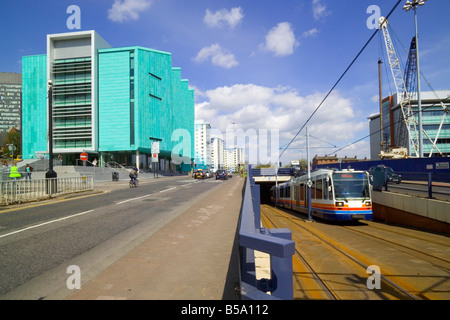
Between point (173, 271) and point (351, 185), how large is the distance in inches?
480

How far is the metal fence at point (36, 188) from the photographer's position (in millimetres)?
12695

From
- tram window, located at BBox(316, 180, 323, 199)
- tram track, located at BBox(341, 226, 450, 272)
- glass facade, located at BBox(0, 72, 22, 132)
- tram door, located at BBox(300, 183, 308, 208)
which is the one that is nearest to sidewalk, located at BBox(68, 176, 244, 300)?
tram track, located at BBox(341, 226, 450, 272)

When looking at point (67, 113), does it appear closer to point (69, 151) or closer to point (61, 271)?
point (69, 151)

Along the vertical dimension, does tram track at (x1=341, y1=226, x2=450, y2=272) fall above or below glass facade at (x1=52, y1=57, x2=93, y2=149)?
below

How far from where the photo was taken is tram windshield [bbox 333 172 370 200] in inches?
549

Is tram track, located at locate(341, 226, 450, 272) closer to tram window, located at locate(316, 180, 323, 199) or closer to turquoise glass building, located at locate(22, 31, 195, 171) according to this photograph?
tram window, located at locate(316, 180, 323, 199)

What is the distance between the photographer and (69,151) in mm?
55594

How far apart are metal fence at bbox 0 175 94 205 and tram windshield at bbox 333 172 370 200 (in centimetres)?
1586

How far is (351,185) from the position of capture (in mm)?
14133

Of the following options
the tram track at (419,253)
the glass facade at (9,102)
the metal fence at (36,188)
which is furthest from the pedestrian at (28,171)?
the glass facade at (9,102)

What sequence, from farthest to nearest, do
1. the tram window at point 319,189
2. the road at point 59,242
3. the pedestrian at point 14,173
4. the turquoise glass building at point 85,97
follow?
the turquoise glass building at point 85,97, the tram window at point 319,189, the pedestrian at point 14,173, the road at point 59,242

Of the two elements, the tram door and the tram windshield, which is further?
the tram door

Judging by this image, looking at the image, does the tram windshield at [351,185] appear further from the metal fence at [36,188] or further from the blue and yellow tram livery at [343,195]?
the metal fence at [36,188]

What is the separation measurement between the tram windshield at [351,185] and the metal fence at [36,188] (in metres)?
15.9
